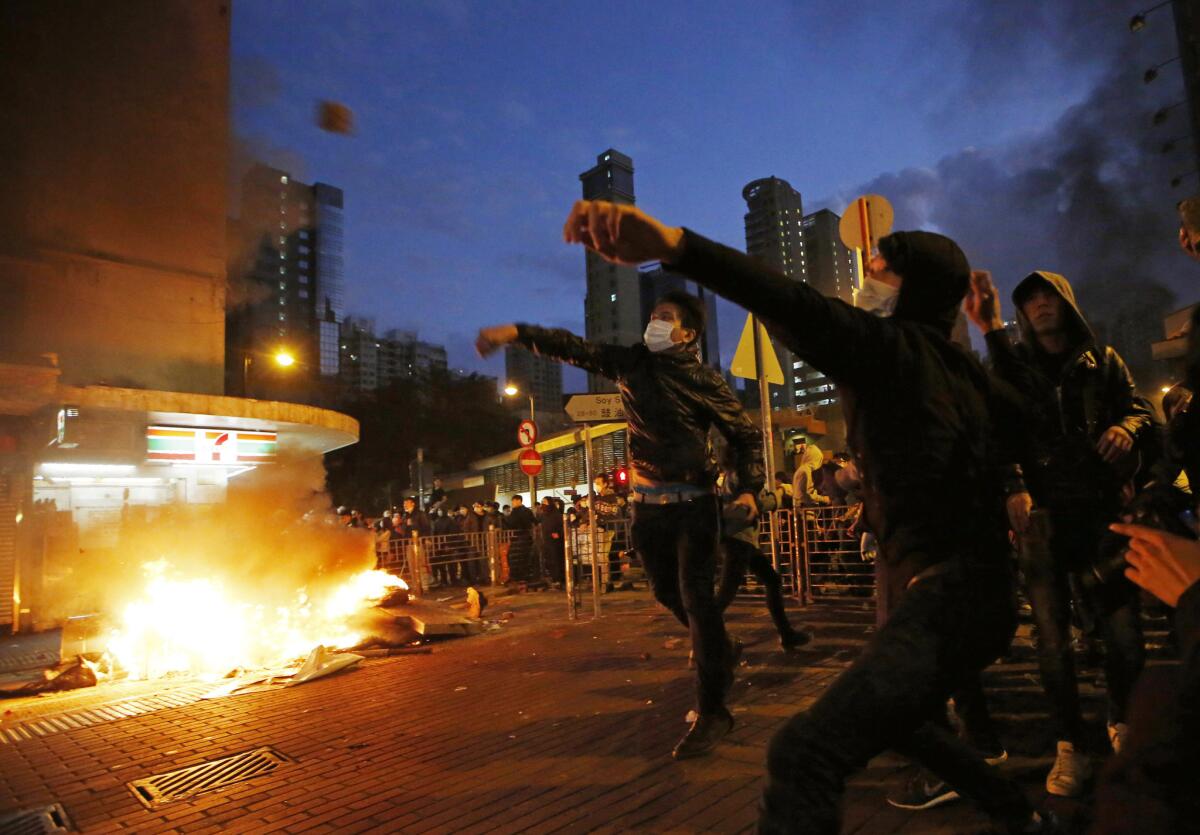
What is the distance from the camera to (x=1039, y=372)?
3.44 metres

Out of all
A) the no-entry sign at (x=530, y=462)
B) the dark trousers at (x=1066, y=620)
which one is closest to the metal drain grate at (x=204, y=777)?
the dark trousers at (x=1066, y=620)

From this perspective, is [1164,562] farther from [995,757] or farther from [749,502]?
[749,502]

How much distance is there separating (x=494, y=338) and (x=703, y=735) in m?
2.27

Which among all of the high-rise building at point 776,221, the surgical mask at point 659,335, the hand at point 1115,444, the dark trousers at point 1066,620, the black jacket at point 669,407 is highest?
the high-rise building at point 776,221

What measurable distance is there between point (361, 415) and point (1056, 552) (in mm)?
35961

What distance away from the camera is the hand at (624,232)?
5.61 ft

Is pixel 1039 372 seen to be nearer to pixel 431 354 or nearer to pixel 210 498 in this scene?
pixel 210 498

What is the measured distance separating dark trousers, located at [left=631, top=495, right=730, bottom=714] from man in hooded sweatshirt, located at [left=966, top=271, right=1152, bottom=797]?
4.62ft

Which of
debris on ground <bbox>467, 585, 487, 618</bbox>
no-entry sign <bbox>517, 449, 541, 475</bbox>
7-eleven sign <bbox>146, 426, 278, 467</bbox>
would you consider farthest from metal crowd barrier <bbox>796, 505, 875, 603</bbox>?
7-eleven sign <bbox>146, 426, 278, 467</bbox>

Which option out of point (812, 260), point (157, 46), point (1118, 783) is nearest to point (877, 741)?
point (1118, 783)

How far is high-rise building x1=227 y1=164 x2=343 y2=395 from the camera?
17.0 metres

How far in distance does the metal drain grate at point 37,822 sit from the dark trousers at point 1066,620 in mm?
4298

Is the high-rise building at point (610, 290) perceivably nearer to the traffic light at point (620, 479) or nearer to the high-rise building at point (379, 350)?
the high-rise building at point (379, 350)

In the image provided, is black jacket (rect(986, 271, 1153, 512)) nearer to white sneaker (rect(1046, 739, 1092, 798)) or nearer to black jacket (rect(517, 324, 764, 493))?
white sneaker (rect(1046, 739, 1092, 798))
